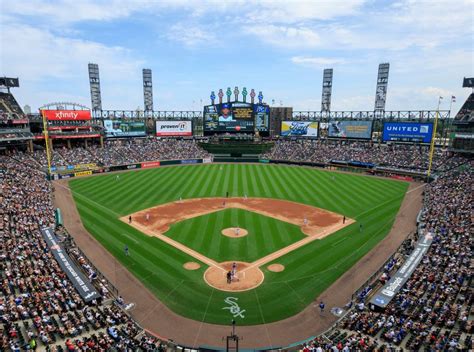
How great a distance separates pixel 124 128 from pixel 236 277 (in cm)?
6582

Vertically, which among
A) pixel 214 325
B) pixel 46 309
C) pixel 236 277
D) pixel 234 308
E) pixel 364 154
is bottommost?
pixel 214 325

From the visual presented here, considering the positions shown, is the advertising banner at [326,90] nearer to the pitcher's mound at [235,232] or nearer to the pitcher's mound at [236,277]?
the pitcher's mound at [235,232]

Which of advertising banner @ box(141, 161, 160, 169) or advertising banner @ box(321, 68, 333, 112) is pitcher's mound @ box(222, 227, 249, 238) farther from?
advertising banner @ box(321, 68, 333, 112)

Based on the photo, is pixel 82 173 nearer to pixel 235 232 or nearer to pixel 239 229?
pixel 239 229

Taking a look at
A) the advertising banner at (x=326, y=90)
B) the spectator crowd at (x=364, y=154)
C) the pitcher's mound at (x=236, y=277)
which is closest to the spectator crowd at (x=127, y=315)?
the pitcher's mound at (x=236, y=277)

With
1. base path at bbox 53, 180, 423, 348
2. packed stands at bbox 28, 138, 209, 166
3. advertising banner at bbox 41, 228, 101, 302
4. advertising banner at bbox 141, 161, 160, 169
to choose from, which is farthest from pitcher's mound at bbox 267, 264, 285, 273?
packed stands at bbox 28, 138, 209, 166

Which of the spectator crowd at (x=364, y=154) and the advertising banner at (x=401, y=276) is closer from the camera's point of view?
the advertising banner at (x=401, y=276)

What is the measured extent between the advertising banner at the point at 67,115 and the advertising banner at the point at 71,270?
158 ft

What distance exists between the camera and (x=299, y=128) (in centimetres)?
8250

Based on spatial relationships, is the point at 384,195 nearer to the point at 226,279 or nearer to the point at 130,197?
the point at 226,279

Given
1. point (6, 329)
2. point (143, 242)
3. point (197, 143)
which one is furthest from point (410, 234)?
point (197, 143)

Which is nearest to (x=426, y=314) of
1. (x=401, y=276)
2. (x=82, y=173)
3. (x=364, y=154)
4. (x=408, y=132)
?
(x=401, y=276)

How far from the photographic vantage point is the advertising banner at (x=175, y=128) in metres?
83.9

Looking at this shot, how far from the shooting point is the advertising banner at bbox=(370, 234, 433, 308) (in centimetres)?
1897
